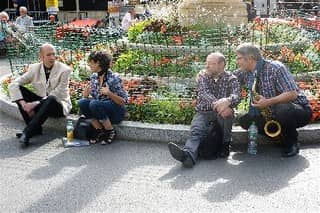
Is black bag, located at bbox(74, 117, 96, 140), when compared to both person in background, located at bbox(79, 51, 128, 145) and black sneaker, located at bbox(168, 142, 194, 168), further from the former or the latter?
black sneaker, located at bbox(168, 142, 194, 168)

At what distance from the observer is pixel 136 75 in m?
8.37

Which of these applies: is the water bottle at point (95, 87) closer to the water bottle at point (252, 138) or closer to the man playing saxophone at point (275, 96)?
the man playing saxophone at point (275, 96)

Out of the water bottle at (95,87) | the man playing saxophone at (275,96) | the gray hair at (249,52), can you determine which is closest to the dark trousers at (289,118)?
the man playing saxophone at (275,96)

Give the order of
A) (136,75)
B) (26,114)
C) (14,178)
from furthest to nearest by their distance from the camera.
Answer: (136,75) < (26,114) < (14,178)

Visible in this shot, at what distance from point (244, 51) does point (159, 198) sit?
2.03 meters

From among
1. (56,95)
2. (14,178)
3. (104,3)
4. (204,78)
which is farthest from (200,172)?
(104,3)

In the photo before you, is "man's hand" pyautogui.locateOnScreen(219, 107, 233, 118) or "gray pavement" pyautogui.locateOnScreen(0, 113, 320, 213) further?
"man's hand" pyautogui.locateOnScreen(219, 107, 233, 118)

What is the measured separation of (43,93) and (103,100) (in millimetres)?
1063

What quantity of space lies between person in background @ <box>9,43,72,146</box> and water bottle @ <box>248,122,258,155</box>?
8.22ft

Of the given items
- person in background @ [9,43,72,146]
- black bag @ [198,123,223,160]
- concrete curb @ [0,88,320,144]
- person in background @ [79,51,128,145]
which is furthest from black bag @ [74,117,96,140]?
black bag @ [198,123,223,160]

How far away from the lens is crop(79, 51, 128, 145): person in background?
6.37 m

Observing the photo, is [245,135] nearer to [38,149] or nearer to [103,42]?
[38,149]

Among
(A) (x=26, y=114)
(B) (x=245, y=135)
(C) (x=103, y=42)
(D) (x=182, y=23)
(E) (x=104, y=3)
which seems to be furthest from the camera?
(E) (x=104, y=3)

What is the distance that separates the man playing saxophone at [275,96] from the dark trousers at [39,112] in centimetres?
252
